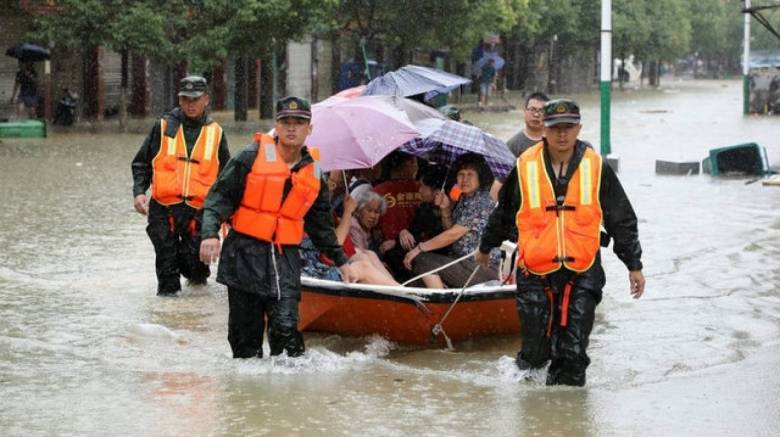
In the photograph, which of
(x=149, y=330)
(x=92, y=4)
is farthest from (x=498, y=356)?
(x=92, y=4)

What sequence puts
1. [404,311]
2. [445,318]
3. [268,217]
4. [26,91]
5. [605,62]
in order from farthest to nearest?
[26,91]
[605,62]
[445,318]
[404,311]
[268,217]

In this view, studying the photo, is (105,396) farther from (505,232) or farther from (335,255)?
(505,232)

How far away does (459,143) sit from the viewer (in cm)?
1034

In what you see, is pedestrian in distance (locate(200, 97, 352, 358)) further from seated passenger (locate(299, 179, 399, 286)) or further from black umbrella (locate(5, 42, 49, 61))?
black umbrella (locate(5, 42, 49, 61))

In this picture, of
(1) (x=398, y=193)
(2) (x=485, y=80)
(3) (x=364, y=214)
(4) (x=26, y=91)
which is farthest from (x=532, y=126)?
(2) (x=485, y=80)

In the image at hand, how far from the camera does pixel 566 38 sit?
65188mm

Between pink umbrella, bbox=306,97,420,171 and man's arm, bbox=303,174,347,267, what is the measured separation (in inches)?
43.1

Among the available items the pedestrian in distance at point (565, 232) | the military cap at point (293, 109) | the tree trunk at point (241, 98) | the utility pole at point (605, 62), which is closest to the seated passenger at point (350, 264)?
the military cap at point (293, 109)

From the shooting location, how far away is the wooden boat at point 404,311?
9.42 meters

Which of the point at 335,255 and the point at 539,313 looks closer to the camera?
the point at 539,313

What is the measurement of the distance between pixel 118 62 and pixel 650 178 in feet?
66.8

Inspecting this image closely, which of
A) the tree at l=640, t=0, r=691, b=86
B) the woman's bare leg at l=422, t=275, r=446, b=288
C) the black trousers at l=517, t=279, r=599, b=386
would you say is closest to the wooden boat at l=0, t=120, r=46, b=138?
the woman's bare leg at l=422, t=275, r=446, b=288

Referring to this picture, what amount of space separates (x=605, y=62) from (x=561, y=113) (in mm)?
14814

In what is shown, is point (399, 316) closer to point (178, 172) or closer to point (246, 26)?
point (178, 172)
